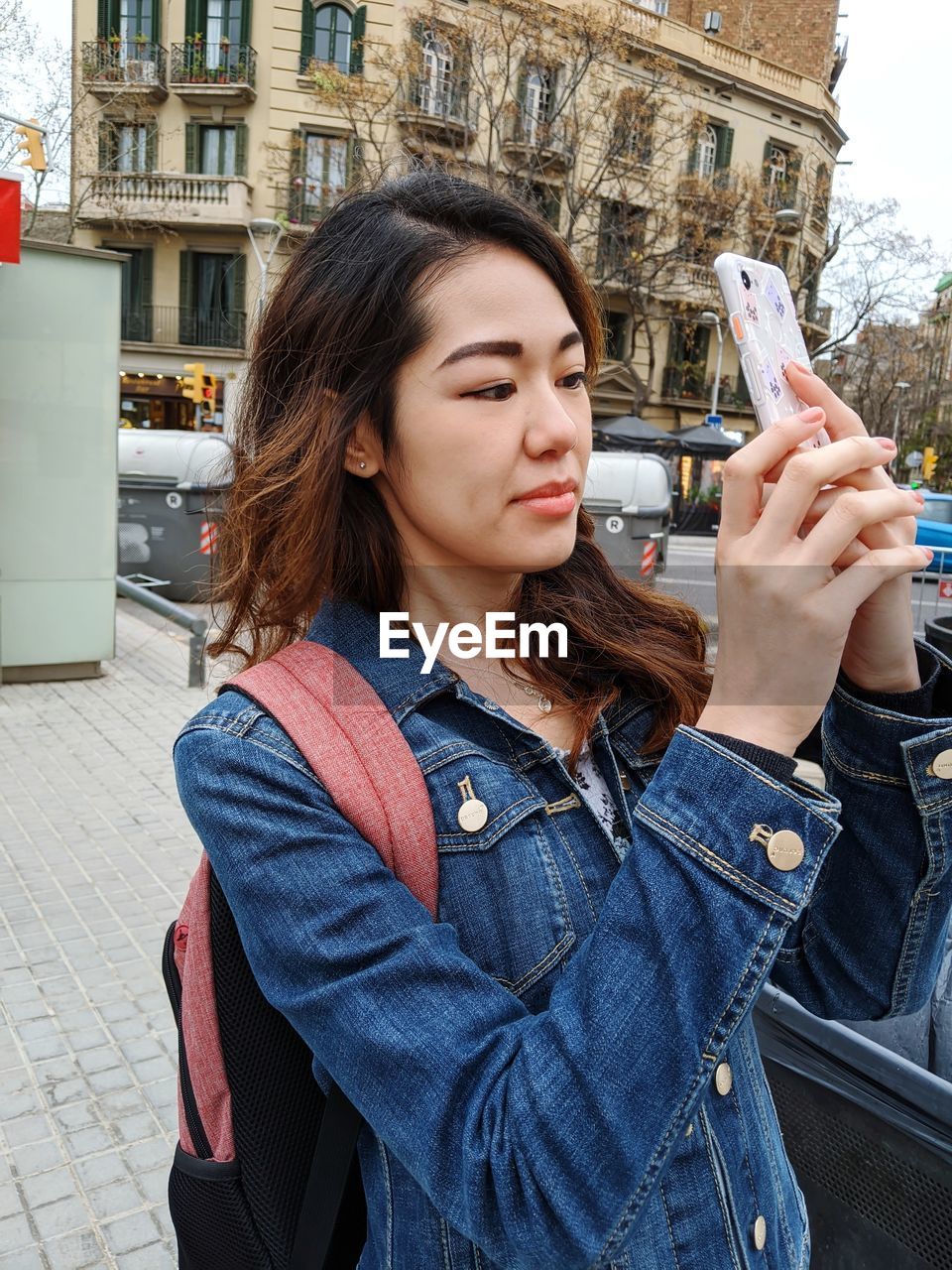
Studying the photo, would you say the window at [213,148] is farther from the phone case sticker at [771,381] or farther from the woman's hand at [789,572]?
the woman's hand at [789,572]

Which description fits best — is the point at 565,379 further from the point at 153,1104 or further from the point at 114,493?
the point at 114,493

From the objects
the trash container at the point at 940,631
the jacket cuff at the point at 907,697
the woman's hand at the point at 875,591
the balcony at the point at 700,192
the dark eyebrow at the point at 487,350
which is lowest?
the trash container at the point at 940,631

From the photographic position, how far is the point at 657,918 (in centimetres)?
86

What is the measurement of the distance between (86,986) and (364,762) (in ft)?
10.8

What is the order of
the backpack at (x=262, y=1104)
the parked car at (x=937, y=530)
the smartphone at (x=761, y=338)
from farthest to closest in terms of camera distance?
the parked car at (x=937, y=530) → the backpack at (x=262, y=1104) → the smartphone at (x=761, y=338)

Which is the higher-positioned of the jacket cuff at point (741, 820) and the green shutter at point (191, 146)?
the green shutter at point (191, 146)

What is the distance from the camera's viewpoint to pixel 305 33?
27.7m

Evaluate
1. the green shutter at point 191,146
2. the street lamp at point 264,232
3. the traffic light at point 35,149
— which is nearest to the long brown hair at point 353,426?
the traffic light at point 35,149

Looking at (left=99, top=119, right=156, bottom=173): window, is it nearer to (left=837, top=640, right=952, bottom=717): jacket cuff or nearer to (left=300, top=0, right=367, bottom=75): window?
(left=300, top=0, right=367, bottom=75): window

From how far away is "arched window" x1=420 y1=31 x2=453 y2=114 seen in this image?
57.4 feet

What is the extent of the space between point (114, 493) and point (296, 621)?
7.30 m

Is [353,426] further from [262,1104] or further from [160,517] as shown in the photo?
[160,517]

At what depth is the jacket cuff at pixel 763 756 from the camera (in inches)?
35.1

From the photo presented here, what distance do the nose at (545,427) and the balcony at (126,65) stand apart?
100 ft
